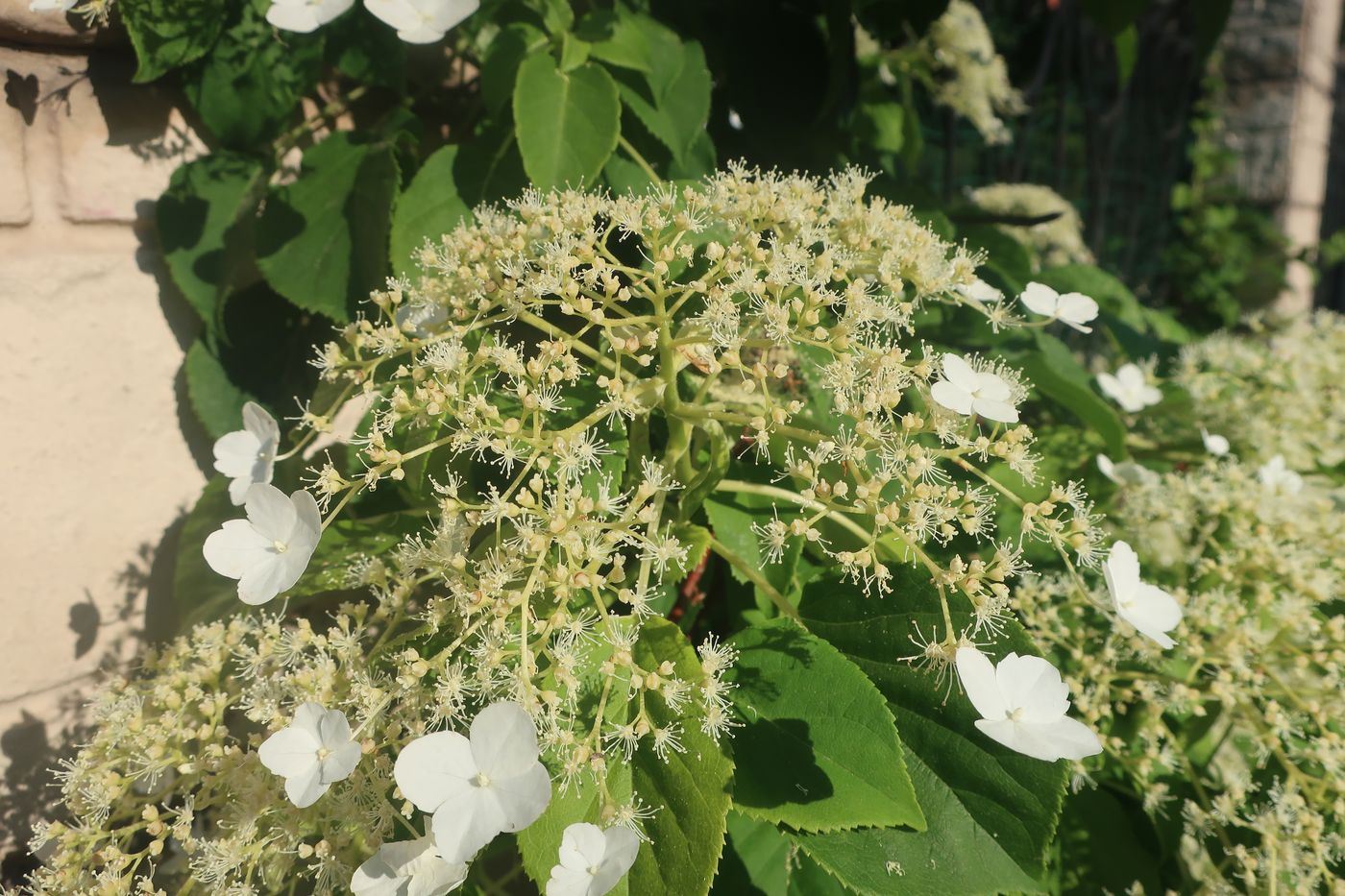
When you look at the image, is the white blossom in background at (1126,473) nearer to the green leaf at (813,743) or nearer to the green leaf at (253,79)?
the green leaf at (813,743)

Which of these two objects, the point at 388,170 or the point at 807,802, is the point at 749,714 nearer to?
the point at 807,802

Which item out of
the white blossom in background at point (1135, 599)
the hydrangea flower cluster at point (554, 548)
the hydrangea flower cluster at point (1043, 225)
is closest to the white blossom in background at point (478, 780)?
the hydrangea flower cluster at point (554, 548)

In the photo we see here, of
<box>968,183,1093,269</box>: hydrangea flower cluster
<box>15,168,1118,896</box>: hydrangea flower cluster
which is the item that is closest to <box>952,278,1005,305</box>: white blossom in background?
<box>15,168,1118,896</box>: hydrangea flower cluster

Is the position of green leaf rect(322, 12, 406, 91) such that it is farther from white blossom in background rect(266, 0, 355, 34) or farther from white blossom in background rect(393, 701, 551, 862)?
white blossom in background rect(393, 701, 551, 862)

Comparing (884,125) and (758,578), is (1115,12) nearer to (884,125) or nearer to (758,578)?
(884,125)

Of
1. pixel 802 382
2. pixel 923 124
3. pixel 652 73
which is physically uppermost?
pixel 652 73

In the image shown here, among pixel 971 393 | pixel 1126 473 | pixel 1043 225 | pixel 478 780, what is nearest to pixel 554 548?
pixel 478 780

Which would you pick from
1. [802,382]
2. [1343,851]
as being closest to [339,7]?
[802,382]
